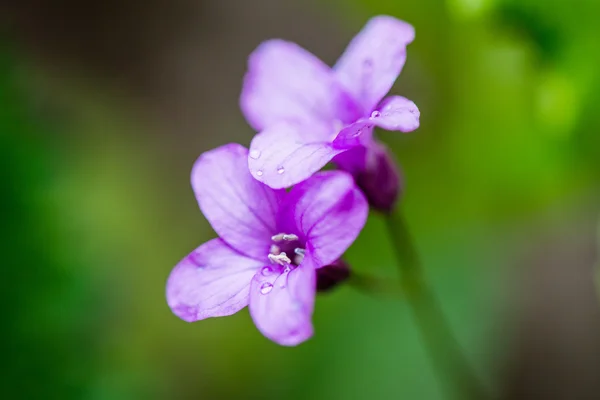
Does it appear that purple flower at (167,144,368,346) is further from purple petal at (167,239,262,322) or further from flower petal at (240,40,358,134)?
flower petal at (240,40,358,134)

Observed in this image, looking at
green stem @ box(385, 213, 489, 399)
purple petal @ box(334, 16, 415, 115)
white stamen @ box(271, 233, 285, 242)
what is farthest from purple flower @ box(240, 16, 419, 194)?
green stem @ box(385, 213, 489, 399)

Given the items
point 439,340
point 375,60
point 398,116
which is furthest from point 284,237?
point 439,340

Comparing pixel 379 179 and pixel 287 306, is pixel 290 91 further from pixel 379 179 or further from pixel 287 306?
pixel 287 306

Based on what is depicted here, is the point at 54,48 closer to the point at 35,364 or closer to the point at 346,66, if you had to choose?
the point at 35,364

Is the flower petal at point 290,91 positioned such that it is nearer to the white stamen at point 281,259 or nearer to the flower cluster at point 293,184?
the flower cluster at point 293,184

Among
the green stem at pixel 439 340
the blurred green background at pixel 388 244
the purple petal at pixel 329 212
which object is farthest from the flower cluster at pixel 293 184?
the blurred green background at pixel 388 244

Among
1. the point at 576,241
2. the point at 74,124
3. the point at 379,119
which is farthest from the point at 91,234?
the point at 576,241

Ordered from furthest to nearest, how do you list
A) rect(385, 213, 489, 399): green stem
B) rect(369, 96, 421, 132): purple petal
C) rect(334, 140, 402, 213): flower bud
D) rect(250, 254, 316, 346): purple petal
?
rect(385, 213, 489, 399): green stem → rect(334, 140, 402, 213): flower bud → rect(369, 96, 421, 132): purple petal → rect(250, 254, 316, 346): purple petal

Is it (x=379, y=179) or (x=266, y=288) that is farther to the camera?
(x=379, y=179)
